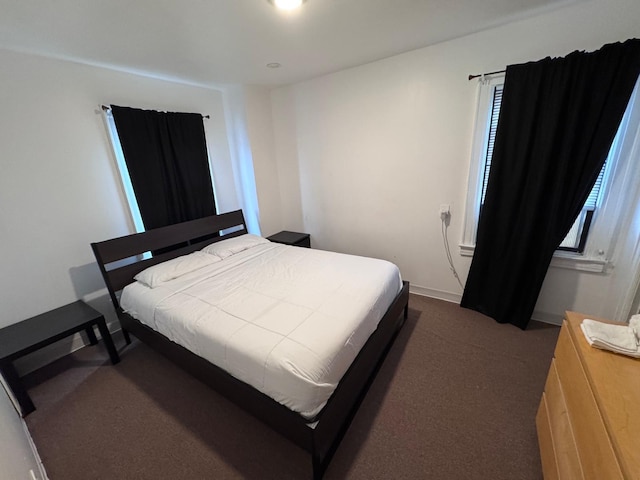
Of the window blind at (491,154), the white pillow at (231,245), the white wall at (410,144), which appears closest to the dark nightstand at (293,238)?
the white wall at (410,144)

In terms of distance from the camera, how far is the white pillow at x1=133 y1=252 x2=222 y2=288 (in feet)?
7.32

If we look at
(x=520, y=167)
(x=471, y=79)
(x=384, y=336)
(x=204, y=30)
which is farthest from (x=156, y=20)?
(x=520, y=167)

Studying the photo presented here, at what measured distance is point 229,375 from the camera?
59.7 inches

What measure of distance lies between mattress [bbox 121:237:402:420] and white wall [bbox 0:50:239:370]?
0.64 meters

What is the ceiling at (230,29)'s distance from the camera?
1.51 metres

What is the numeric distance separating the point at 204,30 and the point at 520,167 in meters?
2.65

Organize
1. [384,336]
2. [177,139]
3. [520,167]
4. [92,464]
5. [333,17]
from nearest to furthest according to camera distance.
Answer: [92,464] → [333,17] → [384,336] → [520,167] → [177,139]

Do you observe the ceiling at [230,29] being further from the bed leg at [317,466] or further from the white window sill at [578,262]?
the bed leg at [317,466]

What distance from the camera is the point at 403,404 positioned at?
1710 mm

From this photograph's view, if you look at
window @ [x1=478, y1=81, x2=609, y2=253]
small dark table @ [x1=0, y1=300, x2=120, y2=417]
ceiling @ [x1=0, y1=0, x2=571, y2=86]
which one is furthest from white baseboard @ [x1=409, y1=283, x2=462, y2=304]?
small dark table @ [x1=0, y1=300, x2=120, y2=417]

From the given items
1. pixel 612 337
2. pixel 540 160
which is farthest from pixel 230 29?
pixel 612 337

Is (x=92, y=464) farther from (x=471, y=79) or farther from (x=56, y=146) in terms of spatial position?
(x=471, y=79)

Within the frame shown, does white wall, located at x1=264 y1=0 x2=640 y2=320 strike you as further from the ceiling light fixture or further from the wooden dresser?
the wooden dresser

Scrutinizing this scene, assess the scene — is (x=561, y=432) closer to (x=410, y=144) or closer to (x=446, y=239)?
(x=446, y=239)
